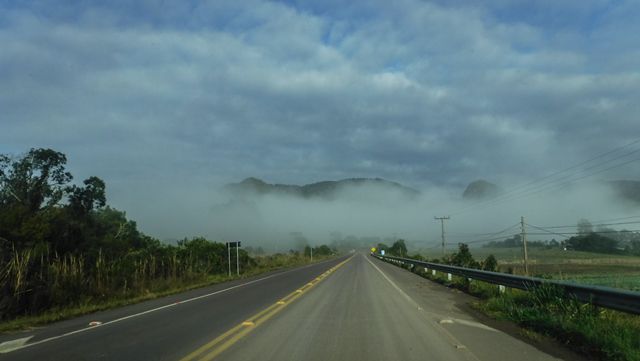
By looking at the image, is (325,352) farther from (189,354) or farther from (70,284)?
(70,284)

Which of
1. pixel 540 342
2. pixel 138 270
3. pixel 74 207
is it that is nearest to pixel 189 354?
pixel 540 342

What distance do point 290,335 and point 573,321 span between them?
5532mm

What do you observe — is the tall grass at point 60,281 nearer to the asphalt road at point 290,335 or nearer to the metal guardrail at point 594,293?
the asphalt road at point 290,335

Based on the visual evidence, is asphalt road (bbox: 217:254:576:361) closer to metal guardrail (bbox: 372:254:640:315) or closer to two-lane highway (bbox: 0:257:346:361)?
two-lane highway (bbox: 0:257:346:361)

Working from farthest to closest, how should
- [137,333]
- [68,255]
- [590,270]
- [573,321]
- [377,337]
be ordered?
[590,270] < [68,255] < [137,333] < [573,321] < [377,337]

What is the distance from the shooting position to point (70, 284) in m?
18.6

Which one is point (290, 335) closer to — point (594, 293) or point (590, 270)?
point (594, 293)

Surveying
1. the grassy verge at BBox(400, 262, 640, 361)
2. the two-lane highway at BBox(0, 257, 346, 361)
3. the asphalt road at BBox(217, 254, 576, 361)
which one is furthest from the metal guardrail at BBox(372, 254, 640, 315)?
the two-lane highway at BBox(0, 257, 346, 361)

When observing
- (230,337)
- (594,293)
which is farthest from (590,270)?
(230,337)

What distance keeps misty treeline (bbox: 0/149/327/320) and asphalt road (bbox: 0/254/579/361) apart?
9.47ft

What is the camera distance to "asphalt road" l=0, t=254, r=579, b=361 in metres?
8.27

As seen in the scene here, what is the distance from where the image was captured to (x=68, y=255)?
965 inches

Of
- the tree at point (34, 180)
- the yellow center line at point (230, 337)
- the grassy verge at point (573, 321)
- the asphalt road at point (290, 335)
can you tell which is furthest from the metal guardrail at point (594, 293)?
the tree at point (34, 180)

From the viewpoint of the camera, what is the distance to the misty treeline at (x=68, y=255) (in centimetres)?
1666
